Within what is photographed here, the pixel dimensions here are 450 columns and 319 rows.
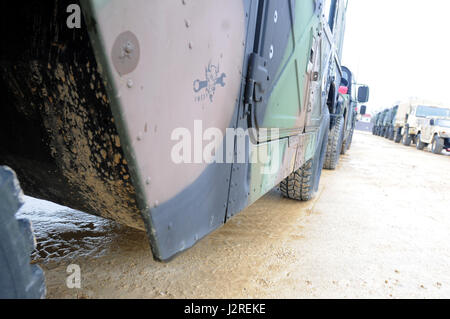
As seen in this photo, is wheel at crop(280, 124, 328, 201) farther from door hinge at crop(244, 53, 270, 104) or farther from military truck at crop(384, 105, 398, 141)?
military truck at crop(384, 105, 398, 141)

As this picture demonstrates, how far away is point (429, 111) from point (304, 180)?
1354 centimetres

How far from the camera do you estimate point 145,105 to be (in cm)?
70

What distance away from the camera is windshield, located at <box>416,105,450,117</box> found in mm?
13188

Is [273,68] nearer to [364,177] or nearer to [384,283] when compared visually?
[384,283]

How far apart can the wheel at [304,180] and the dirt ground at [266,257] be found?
0.20 m

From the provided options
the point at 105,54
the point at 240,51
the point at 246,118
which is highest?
the point at 240,51

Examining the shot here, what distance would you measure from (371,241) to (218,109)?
6.40 feet

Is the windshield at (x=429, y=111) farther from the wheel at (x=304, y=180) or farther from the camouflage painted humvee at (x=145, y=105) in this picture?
the camouflage painted humvee at (x=145, y=105)

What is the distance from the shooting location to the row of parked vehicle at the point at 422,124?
11188 mm

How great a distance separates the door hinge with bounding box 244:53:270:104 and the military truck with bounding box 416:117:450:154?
39.2 feet

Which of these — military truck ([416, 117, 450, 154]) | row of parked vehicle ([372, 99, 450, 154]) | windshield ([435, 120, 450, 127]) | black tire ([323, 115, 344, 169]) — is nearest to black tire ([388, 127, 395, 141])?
row of parked vehicle ([372, 99, 450, 154])

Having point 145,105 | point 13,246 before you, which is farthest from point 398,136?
point 13,246
